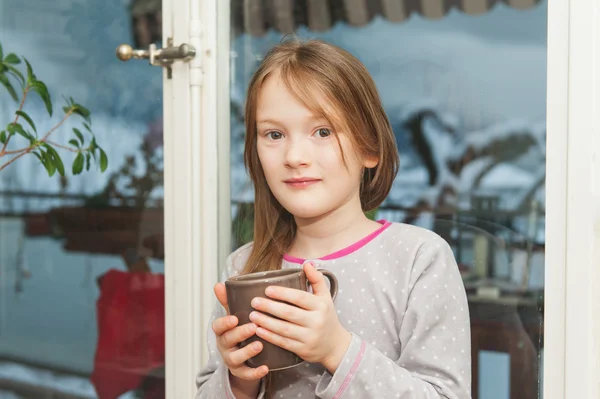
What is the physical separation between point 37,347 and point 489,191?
1.25m

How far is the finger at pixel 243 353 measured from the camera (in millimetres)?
906

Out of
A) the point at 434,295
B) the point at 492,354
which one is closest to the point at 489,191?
the point at 492,354

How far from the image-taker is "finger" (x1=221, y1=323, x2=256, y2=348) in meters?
0.90

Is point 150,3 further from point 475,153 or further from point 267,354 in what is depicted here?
point 267,354

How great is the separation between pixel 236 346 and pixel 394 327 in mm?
241

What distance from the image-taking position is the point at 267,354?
91 centimetres

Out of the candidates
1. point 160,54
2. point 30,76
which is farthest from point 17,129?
point 160,54

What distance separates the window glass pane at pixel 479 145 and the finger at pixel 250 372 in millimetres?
601

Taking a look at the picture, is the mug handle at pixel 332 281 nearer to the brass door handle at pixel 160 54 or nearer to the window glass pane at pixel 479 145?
the window glass pane at pixel 479 145

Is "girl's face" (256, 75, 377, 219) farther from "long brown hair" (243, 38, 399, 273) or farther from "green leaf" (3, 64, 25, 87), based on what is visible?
"green leaf" (3, 64, 25, 87)

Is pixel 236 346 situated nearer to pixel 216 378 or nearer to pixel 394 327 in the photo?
pixel 216 378

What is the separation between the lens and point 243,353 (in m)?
0.92

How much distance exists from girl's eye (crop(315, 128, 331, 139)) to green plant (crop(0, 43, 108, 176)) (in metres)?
0.90

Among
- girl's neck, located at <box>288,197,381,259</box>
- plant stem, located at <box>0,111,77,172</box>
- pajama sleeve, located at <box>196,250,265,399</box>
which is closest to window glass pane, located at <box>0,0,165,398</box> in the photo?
plant stem, located at <box>0,111,77,172</box>
